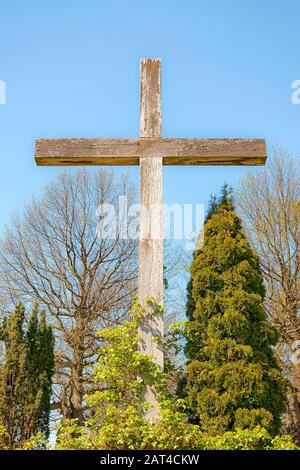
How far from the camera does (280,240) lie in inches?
482

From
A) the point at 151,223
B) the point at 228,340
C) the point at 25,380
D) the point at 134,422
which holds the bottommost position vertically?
the point at 134,422

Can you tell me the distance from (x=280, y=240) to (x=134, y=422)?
7865 millimetres

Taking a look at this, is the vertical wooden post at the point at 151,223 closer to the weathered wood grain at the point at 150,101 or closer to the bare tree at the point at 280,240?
the weathered wood grain at the point at 150,101

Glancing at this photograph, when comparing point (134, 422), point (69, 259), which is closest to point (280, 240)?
→ point (69, 259)

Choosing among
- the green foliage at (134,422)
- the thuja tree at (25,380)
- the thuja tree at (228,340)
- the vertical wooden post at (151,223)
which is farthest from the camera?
the thuja tree at (25,380)

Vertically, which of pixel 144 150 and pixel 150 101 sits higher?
pixel 150 101

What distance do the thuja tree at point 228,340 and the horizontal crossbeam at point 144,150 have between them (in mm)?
1105

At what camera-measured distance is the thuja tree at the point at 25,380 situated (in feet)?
27.4

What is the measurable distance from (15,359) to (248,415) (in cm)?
410

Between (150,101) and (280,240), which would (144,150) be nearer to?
(150,101)

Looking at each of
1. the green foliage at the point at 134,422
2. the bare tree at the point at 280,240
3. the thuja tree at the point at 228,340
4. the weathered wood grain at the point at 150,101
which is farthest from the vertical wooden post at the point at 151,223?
the bare tree at the point at 280,240

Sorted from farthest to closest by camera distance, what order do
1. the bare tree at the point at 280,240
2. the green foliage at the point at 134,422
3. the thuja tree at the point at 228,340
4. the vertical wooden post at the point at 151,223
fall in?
the bare tree at the point at 280,240, the thuja tree at the point at 228,340, the vertical wooden post at the point at 151,223, the green foliage at the point at 134,422

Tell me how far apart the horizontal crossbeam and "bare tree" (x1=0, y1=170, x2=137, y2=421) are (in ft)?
19.9

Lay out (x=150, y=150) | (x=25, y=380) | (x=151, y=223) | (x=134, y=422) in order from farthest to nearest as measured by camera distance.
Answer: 1. (x=25, y=380)
2. (x=150, y=150)
3. (x=151, y=223)
4. (x=134, y=422)
